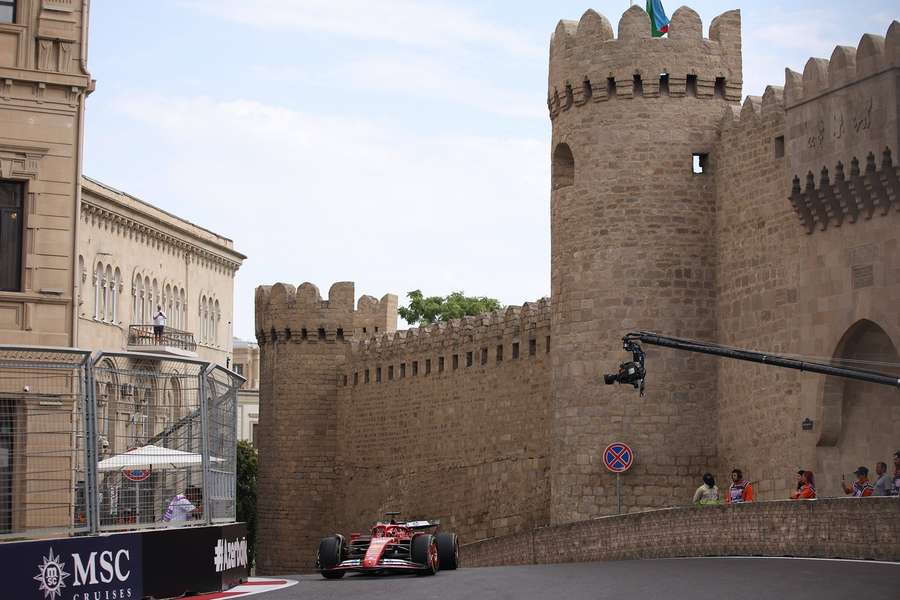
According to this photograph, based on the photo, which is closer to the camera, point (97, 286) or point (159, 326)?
point (159, 326)

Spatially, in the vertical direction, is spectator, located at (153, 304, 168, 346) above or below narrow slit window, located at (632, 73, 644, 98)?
below

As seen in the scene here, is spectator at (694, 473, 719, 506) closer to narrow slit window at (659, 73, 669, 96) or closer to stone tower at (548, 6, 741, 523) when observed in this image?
stone tower at (548, 6, 741, 523)

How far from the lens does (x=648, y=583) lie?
17.2 m

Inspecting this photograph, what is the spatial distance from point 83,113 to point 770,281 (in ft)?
33.9

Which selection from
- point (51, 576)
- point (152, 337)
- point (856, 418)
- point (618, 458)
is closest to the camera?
point (51, 576)

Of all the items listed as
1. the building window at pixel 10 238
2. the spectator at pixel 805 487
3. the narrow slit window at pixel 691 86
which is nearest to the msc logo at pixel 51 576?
the building window at pixel 10 238

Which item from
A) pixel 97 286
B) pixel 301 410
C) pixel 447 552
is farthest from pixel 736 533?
pixel 97 286

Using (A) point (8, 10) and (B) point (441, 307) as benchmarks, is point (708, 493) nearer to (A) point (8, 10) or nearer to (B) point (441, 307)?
(A) point (8, 10)

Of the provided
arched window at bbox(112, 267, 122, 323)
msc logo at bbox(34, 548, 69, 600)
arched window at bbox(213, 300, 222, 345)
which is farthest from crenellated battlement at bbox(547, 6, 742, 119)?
arched window at bbox(213, 300, 222, 345)

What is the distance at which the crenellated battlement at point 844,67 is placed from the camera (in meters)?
23.4

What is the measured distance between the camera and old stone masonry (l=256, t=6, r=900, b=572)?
2462cm

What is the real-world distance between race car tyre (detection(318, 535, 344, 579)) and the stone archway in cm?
755

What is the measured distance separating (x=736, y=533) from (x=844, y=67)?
267 inches

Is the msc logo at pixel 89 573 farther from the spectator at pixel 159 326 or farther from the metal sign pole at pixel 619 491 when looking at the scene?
the spectator at pixel 159 326
